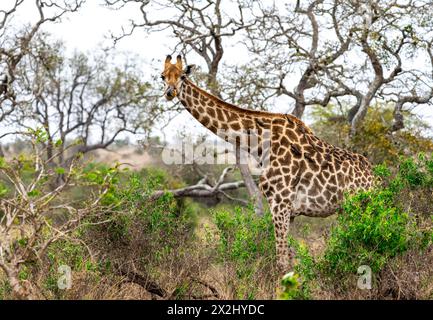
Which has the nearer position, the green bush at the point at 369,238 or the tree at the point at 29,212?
the tree at the point at 29,212

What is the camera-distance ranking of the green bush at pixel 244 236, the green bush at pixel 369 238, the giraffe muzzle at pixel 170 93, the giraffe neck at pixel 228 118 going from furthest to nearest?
the giraffe neck at pixel 228 118, the giraffe muzzle at pixel 170 93, the green bush at pixel 244 236, the green bush at pixel 369 238

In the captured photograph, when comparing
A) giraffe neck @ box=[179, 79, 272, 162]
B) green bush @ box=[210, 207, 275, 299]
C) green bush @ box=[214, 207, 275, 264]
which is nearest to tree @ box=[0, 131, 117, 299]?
green bush @ box=[210, 207, 275, 299]

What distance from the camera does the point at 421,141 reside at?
1579cm

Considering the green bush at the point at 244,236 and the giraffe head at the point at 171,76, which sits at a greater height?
the giraffe head at the point at 171,76

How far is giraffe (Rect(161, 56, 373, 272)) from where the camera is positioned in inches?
309

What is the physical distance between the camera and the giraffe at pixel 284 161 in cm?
785

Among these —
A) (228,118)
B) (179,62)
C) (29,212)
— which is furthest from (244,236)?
(29,212)

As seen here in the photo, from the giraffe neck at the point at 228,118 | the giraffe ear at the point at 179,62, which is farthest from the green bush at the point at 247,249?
the giraffe ear at the point at 179,62

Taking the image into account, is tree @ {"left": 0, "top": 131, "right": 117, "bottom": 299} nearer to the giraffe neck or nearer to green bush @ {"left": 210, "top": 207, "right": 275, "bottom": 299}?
green bush @ {"left": 210, "top": 207, "right": 275, "bottom": 299}

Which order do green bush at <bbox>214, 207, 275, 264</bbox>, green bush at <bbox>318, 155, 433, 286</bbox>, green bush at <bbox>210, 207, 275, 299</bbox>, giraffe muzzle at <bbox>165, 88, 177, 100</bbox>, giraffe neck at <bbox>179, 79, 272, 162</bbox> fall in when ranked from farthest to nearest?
giraffe neck at <bbox>179, 79, 272, 162</bbox> → giraffe muzzle at <bbox>165, 88, 177, 100</bbox> → green bush at <bbox>214, 207, 275, 264</bbox> → green bush at <bbox>210, 207, 275, 299</bbox> → green bush at <bbox>318, 155, 433, 286</bbox>

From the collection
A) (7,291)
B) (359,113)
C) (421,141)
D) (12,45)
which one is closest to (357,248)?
(7,291)

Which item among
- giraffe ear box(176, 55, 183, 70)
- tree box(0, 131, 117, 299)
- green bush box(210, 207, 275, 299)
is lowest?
green bush box(210, 207, 275, 299)

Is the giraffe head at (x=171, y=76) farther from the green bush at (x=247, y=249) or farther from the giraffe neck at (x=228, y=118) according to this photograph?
the green bush at (x=247, y=249)

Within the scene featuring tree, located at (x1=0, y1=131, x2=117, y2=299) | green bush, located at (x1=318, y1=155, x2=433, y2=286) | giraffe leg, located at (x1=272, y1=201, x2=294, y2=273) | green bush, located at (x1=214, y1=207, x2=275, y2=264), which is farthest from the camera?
giraffe leg, located at (x1=272, y1=201, x2=294, y2=273)
